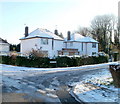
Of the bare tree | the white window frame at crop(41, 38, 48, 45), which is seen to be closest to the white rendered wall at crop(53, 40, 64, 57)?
the white window frame at crop(41, 38, 48, 45)

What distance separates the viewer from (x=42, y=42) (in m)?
31.3

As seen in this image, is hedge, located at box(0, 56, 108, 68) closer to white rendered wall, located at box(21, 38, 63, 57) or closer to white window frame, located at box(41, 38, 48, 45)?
white rendered wall, located at box(21, 38, 63, 57)

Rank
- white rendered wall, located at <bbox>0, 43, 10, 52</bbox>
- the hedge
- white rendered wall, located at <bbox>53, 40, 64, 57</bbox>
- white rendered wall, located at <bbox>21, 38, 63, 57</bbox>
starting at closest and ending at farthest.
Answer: the hedge < white rendered wall, located at <bbox>21, 38, 63, 57</bbox> < white rendered wall, located at <bbox>53, 40, 64, 57</bbox> < white rendered wall, located at <bbox>0, 43, 10, 52</bbox>

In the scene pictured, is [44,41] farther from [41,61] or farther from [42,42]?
[41,61]

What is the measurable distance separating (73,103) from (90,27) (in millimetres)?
51031

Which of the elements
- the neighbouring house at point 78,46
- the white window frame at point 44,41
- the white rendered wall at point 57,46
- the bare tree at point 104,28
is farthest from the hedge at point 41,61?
the bare tree at point 104,28

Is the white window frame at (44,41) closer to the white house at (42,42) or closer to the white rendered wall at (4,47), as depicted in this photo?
the white house at (42,42)

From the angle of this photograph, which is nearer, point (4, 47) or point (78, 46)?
point (78, 46)

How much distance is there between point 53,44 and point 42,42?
110 inches

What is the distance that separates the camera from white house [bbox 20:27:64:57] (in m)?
30.9

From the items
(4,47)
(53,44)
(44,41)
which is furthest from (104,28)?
(4,47)

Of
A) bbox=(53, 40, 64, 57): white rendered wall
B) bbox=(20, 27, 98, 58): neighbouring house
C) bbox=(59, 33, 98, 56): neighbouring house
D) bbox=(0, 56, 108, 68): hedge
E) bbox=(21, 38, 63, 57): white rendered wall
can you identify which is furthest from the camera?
bbox=(59, 33, 98, 56): neighbouring house

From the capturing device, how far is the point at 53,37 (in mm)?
32562

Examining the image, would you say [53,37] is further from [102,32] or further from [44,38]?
[102,32]
